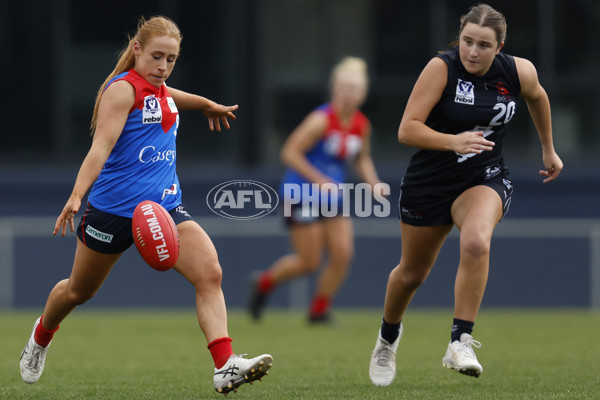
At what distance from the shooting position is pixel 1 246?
14.1 m

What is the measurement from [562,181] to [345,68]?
20.6 feet

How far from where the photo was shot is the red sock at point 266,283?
36.9ft

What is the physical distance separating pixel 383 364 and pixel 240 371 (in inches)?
52.0

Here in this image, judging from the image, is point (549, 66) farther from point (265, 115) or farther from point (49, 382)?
point (49, 382)

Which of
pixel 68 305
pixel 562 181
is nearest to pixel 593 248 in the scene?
pixel 562 181

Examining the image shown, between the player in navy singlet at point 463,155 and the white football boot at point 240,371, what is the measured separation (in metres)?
0.99

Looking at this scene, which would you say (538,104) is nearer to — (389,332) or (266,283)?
(389,332)

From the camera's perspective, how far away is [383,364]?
6281 millimetres

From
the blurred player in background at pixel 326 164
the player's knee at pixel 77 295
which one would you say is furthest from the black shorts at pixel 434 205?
the blurred player in background at pixel 326 164

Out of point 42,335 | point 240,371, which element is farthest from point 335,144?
point 240,371

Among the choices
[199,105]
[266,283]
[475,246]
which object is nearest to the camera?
[475,246]

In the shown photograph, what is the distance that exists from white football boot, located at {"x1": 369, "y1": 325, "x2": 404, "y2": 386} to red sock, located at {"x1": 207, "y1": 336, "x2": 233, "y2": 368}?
120cm

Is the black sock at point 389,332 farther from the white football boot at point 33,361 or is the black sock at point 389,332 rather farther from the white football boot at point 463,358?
the white football boot at point 33,361

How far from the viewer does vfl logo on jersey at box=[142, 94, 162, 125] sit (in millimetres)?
5516
